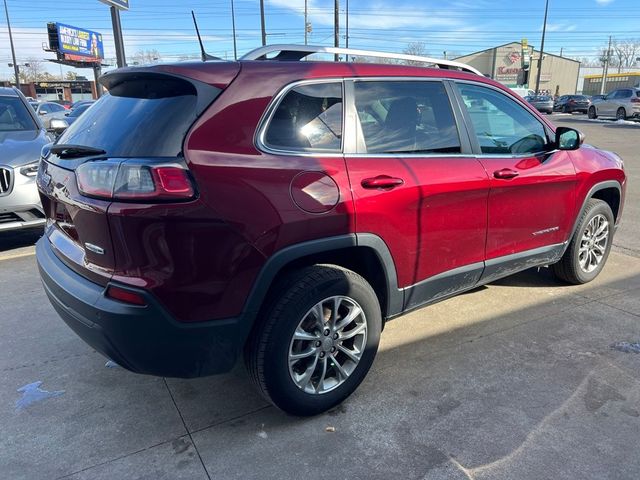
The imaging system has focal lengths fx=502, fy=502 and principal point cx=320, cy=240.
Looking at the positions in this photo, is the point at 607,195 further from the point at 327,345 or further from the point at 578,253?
the point at 327,345

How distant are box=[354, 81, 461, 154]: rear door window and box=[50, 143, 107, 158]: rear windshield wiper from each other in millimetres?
1356

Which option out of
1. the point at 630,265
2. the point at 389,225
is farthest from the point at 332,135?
the point at 630,265

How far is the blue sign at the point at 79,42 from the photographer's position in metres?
53.1

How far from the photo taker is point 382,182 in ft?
8.75

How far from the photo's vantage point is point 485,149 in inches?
132

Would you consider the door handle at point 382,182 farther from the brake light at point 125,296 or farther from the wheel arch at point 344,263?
the brake light at point 125,296

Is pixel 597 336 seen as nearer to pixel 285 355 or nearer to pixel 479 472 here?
pixel 479 472

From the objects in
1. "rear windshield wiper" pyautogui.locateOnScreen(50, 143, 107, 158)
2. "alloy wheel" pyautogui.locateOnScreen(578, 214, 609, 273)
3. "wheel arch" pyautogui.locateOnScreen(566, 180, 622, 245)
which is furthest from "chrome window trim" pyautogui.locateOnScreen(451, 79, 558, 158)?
"rear windshield wiper" pyautogui.locateOnScreen(50, 143, 107, 158)

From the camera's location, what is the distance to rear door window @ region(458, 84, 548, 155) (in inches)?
132

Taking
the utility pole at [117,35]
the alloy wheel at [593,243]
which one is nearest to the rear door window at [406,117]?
the alloy wheel at [593,243]

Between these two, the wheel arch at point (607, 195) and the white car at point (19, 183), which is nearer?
the wheel arch at point (607, 195)

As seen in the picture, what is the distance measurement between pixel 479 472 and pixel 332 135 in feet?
5.77

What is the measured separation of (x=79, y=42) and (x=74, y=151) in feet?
215

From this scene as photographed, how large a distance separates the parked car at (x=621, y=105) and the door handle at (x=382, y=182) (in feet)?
102
